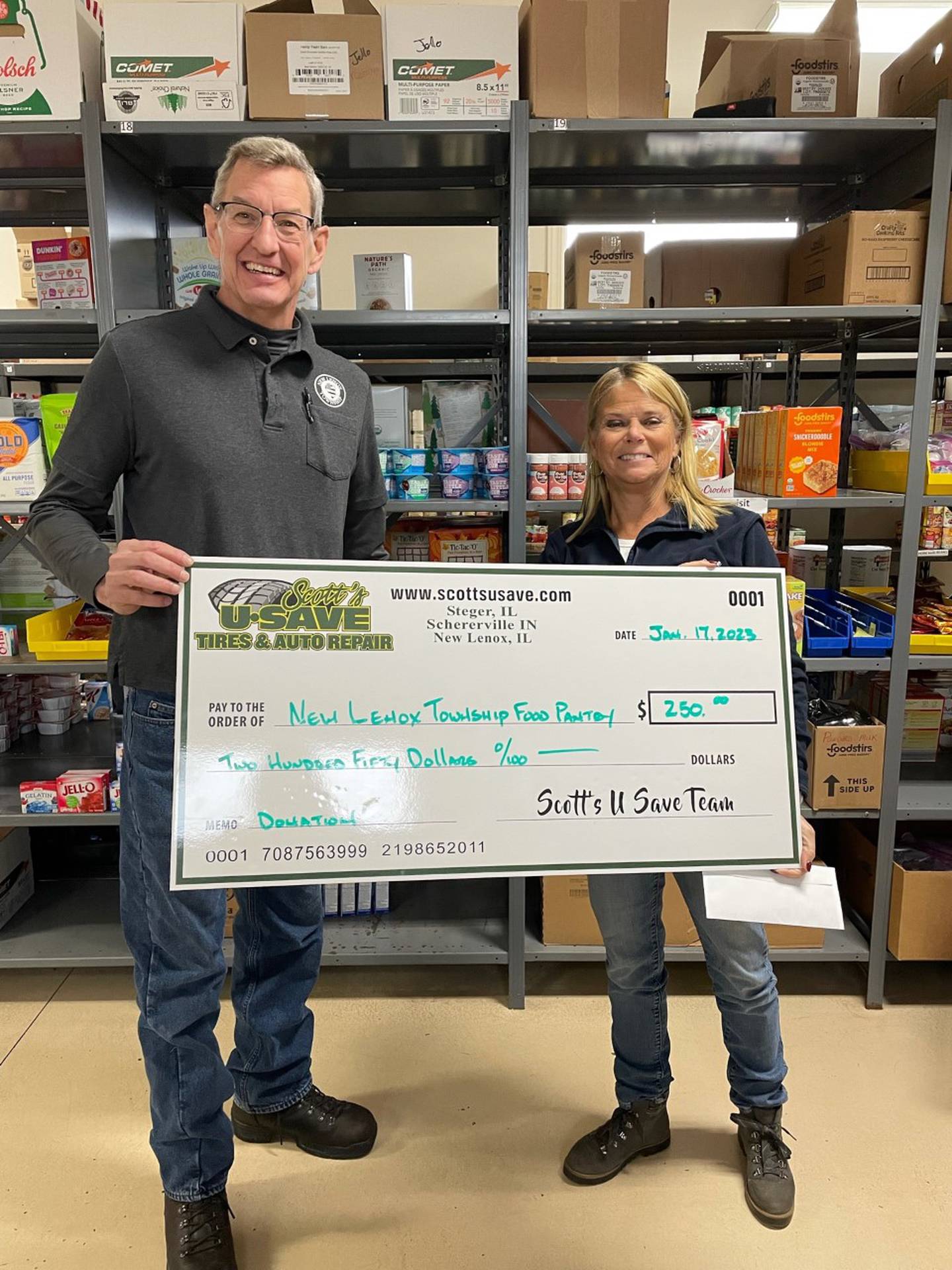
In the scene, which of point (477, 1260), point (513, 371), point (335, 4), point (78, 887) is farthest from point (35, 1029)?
point (335, 4)

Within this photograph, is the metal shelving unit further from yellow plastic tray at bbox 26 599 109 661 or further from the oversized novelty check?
the oversized novelty check

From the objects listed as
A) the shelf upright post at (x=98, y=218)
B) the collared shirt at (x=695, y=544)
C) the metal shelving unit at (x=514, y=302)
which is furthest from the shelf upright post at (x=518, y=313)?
the shelf upright post at (x=98, y=218)

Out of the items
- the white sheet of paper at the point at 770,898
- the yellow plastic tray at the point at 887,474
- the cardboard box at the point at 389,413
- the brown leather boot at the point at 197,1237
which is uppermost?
the cardboard box at the point at 389,413

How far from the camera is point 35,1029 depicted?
2.58 meters

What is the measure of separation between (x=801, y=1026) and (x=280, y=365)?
2298 mm

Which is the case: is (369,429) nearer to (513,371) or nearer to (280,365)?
(280,365)

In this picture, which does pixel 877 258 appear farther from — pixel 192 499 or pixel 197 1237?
pixel 197 1237

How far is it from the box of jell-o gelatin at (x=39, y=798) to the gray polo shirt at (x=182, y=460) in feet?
3.85

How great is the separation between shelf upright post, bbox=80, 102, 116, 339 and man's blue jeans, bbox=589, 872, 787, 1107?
1923 millimetres

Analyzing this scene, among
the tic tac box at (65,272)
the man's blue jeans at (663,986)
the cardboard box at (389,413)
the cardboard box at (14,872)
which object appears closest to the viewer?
the man's blue jeans at (663,986)

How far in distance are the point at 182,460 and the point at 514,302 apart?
1236 millimetres

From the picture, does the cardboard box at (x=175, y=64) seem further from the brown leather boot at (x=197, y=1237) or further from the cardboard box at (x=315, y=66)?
the brown leather boot at (x=197, y=1237)

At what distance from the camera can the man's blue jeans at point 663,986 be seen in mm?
1817

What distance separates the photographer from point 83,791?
2643mm
